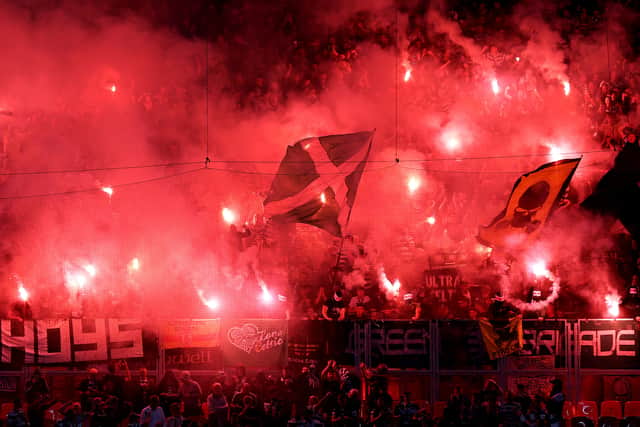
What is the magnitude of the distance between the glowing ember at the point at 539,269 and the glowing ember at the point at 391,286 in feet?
7.10

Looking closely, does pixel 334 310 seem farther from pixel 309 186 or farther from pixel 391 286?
pixel 309 186

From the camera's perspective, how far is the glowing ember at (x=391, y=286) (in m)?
12.9

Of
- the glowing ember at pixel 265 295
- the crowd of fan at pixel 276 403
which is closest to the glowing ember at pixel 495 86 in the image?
the glowing ember at pixel 265 295

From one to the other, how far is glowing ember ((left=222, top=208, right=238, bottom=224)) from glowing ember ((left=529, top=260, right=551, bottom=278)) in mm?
5213

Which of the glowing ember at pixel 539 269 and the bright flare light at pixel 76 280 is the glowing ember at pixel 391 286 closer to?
the glowing ember at pixel 539 269

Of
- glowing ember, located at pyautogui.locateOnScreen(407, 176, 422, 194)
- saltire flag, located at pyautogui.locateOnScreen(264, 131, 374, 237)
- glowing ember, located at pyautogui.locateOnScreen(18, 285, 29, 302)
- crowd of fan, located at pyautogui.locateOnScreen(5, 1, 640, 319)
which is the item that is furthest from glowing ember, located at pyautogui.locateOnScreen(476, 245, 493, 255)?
glowing ember, located at pyautogui.locateOnScreen(18, 285, 29, 302)

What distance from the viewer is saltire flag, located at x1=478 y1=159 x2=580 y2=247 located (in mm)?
10539

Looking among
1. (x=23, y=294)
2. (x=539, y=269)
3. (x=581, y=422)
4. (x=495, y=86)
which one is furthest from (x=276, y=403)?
(x=495, y=86)

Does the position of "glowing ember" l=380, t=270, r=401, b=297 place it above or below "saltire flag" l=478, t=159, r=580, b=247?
below

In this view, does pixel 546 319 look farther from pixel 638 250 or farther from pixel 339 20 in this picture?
pixel 339 20

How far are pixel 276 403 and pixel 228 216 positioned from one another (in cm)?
467

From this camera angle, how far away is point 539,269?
12648mm

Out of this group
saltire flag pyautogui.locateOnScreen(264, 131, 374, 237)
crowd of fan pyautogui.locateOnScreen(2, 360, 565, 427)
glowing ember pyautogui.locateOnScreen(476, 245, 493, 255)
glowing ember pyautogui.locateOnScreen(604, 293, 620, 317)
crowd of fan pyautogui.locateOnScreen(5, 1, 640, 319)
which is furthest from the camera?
glowing ember pyautogui.locateOnScreen(476, 245, 493, 255)

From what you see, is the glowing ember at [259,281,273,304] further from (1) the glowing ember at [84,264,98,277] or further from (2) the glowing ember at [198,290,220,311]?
(1) the glowing ember at [84,264,98,277]
